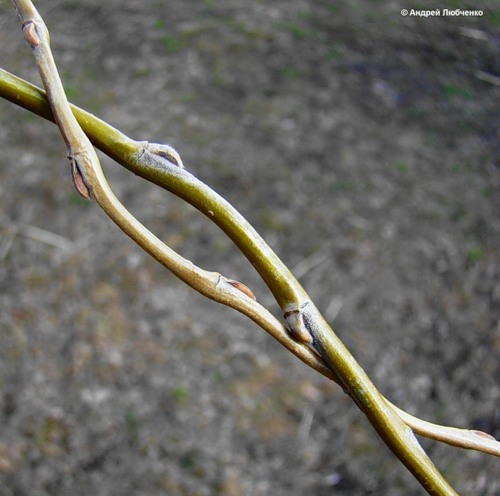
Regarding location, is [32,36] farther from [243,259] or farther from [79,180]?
[243,259]

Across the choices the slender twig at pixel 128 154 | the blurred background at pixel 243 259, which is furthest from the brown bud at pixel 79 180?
the blurred background at pixel 243 259

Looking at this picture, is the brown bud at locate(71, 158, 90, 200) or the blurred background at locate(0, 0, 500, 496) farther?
the blurred background at locate(0, 0, 500, 496)

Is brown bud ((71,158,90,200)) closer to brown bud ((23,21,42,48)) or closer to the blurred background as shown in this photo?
brown bud ((23,21,42,48))

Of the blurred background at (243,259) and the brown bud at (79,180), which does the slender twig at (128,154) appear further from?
the blurred background at (243,259)

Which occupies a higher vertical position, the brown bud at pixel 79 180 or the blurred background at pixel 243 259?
the brown bud at pixel 79 180

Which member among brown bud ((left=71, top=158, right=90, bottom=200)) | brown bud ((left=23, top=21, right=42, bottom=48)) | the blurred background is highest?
brown bud ((left=23, top=21, right=42, bottom=48))

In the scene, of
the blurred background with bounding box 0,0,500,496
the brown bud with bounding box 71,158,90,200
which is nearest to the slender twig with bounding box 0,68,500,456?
the brown bud with bounding box 71,158,90,200

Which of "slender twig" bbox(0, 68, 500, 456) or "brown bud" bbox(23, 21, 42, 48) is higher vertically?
"brown bud" bbox(23, 21, 42, 48)

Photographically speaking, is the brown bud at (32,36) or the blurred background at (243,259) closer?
the brown bud at (32,36)

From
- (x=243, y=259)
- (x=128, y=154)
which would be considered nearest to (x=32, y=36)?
(x=128, y=154)
